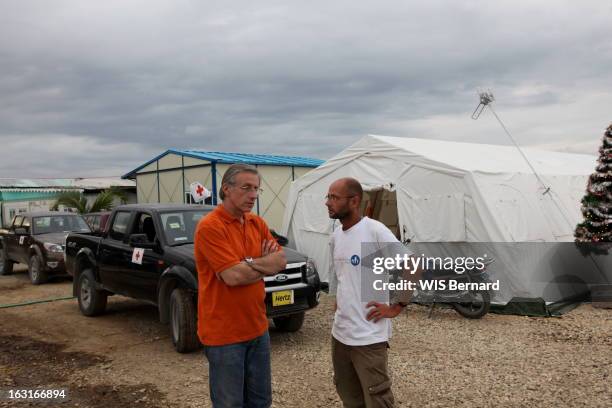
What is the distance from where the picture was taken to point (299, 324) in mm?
7387

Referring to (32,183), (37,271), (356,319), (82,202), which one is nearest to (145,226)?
(356,319)

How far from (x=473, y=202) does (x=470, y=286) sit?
1.72 meters

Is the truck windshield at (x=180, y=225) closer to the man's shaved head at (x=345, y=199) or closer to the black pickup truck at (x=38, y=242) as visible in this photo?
the man's shaved head at (x=345, y=199)

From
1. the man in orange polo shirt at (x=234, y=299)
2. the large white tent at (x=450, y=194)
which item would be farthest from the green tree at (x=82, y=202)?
the man in orange polo shirt at (x=234, y=299)

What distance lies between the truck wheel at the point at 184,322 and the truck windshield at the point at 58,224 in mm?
8569

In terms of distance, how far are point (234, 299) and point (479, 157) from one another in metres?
9.38

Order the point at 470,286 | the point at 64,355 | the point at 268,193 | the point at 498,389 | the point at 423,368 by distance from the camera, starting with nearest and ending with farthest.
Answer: the point at 498,389 < the point at 423,368 < the point at 64,355 < the point at 470,286 < the point at 268,193

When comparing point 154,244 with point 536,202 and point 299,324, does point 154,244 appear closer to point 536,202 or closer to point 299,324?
point 299,324

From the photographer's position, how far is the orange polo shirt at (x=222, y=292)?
3.03 meters

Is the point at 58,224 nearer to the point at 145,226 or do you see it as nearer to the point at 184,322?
the point at 145,226

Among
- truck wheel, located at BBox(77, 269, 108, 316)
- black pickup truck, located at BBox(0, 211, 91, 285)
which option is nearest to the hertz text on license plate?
truck wheel, located at BBox(77, 269, 108, 316)

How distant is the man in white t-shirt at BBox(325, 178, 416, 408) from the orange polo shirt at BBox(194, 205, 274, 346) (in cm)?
54

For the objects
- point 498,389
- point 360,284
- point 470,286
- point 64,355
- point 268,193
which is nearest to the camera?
point 360,284

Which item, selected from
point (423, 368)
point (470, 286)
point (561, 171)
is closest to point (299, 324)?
point (423, 368)
